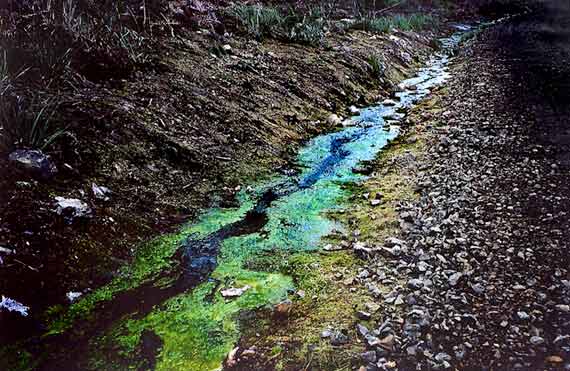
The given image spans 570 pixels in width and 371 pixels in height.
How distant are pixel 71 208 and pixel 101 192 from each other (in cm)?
42

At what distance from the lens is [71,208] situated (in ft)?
12.7

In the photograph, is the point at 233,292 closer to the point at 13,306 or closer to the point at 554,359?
the point at 13,306

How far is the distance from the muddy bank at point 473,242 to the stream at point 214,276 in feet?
1.81

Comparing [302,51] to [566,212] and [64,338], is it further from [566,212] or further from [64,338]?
[64,338]

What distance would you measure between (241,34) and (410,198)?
19.0ft

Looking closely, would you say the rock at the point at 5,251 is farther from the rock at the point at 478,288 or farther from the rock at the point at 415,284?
the rock at the point at 478,288

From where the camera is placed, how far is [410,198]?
4.66m

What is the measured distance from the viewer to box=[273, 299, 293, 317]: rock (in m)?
3.24

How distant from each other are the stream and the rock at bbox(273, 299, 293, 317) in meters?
0.10

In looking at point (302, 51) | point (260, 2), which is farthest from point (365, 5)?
point (302, 51)

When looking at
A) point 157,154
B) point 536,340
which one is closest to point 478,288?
point 536,340

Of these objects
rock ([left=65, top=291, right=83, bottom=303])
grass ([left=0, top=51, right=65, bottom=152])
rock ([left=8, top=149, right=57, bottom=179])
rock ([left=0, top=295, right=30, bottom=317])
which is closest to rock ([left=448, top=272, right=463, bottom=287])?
rock ([left=65, top=291, right=83, bottom=303])

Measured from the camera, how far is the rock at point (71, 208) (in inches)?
151

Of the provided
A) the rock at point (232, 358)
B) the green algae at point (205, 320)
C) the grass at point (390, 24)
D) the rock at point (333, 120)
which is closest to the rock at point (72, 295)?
the green algae at point (205, 320)
